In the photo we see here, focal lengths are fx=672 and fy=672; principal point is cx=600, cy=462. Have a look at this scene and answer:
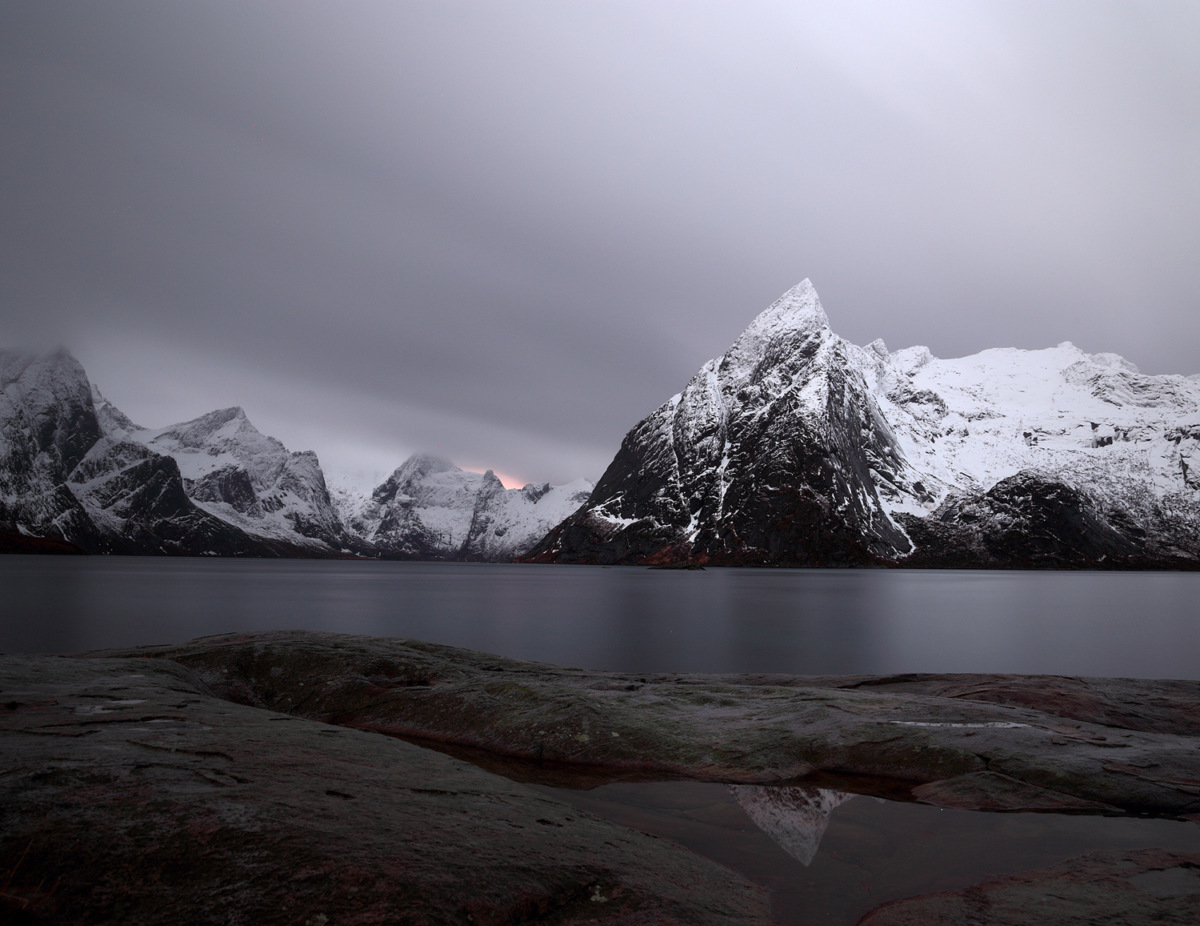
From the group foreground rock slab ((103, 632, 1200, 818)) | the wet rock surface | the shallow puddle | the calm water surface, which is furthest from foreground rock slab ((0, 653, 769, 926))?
foreground rock slab ((103, 632, 1200, 818))

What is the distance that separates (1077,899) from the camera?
5.84m

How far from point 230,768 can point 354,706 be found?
307 inches

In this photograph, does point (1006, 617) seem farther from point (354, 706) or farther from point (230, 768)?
point (230, 768)

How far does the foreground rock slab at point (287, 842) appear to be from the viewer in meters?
4.30

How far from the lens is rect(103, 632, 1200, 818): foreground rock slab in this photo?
9.45 meters

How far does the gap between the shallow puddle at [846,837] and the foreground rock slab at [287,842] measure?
0.83 meters

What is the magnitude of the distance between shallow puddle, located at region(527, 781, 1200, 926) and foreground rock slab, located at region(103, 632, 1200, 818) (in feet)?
1.81

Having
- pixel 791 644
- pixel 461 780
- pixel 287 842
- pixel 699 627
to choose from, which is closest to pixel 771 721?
pixel 461 780

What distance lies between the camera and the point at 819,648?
38750mm

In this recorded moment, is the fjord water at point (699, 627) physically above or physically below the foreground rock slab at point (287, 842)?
below

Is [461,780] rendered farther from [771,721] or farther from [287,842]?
[771,721]

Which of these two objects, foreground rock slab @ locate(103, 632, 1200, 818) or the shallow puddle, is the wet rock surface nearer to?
foreground rock slab @ locate(103, 632, 1200, 818)

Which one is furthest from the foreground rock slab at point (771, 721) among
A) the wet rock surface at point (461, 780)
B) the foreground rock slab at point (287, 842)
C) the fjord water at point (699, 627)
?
the fjord water at point (699, 627)

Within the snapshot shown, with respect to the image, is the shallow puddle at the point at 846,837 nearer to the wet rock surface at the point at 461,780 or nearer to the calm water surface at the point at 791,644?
the calm water surface at the point at 791,644
